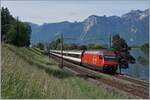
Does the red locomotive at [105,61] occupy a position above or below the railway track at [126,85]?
above

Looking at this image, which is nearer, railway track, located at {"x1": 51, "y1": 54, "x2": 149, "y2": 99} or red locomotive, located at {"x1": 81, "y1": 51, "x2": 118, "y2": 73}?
railway track, located at {"x1": 51, "y1": 54, "x2": 149, "y2": 99}

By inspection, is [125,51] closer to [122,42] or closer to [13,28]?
[122,42]

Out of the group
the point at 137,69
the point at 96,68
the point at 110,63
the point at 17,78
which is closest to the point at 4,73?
the point at 17,78

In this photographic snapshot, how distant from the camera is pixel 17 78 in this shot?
44.1ft

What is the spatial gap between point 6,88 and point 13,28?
65.8m

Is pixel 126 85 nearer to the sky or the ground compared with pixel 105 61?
nearer to the ground

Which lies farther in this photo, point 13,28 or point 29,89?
point 13,28

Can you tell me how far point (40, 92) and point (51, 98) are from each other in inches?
26.2

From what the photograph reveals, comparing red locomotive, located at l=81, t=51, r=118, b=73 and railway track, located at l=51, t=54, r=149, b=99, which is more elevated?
red locomotive, located at l=81, t=51, r=118, b=73

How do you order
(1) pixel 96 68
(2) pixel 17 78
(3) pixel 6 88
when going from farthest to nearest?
(1) pixel 96 68 < (2) pixel 17 78 < (3) pixel 6 88

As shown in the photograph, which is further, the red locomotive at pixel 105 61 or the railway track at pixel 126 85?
the red locomotive at pixel 105 61

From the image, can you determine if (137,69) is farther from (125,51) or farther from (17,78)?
(17,78)

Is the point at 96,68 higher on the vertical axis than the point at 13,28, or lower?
lower

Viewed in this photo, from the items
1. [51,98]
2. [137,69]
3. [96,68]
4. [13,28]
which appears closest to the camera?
[51,98]
